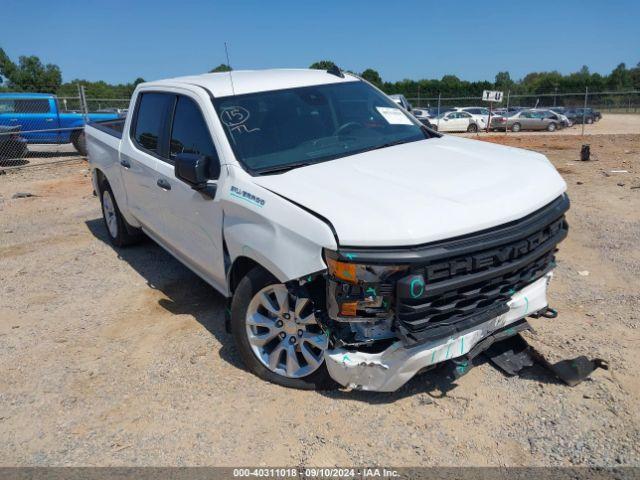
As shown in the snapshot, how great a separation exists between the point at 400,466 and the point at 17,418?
7.94 feet

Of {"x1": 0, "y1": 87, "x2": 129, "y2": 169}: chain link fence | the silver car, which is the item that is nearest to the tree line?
the silver car

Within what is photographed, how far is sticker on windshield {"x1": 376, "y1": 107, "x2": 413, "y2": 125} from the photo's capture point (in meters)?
4.48

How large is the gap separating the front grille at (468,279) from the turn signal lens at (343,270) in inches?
9.4

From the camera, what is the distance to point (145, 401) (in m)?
3.50

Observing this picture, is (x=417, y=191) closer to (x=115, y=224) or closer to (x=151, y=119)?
(x=151, y=119)

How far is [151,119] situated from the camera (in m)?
4.94

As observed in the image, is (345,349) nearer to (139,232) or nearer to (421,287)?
(421,287)

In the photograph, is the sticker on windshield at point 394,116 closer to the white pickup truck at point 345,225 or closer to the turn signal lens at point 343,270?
the white pickup truck at point 345,225

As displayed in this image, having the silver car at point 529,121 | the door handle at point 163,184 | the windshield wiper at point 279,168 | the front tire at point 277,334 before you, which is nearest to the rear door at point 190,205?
the door handle at point 163,184

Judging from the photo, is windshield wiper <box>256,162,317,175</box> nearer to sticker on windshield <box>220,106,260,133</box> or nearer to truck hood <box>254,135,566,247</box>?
truck hood <box>254,135,566,247</box>

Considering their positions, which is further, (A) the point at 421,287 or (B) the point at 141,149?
(B) the point at 141,149

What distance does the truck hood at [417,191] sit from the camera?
2.76 meters

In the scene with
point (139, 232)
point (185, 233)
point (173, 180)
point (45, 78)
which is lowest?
point (139, 232)

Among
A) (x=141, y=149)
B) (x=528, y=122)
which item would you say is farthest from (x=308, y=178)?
(x=528, y=122)
